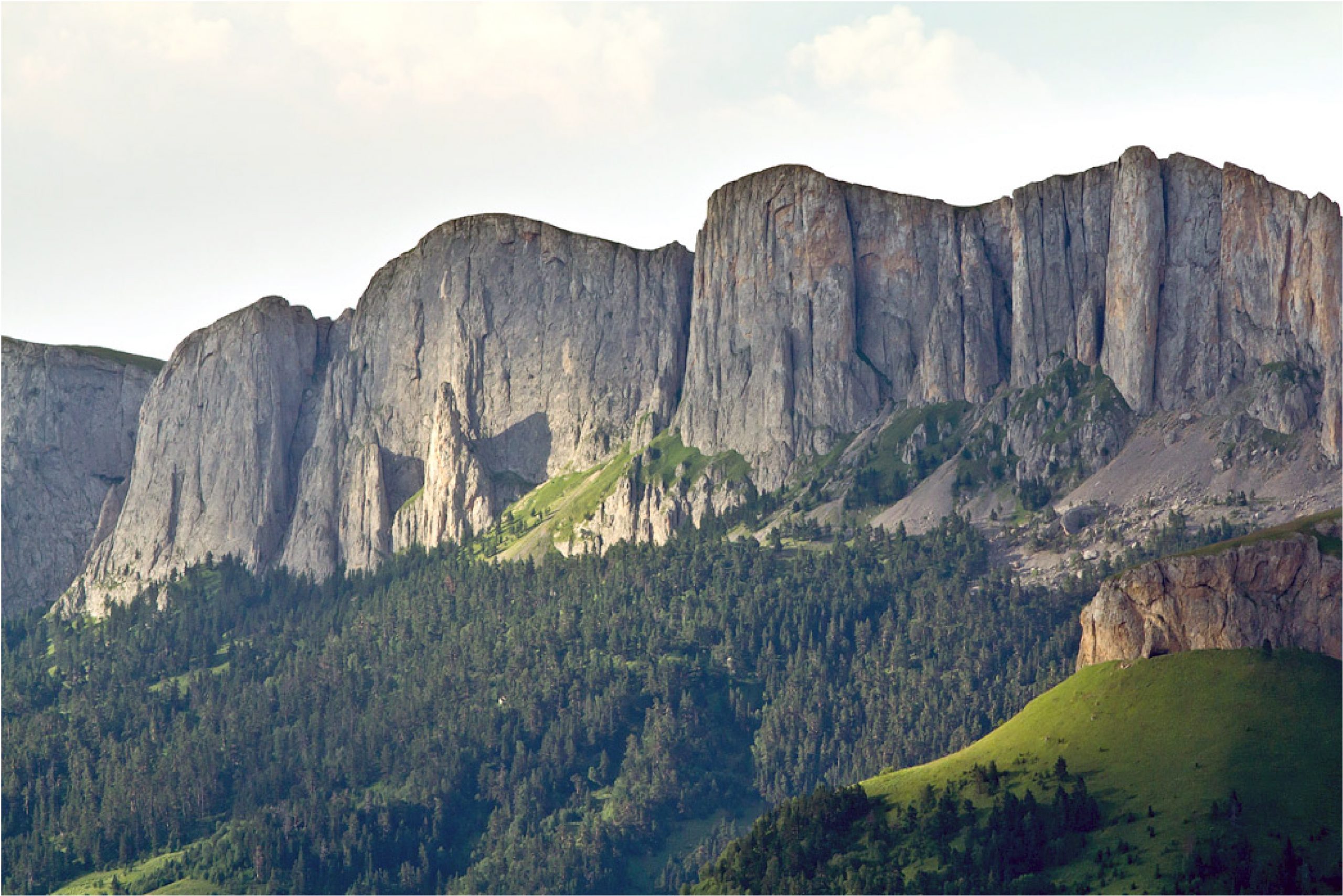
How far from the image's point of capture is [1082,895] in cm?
19988

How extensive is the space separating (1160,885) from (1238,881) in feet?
22.4

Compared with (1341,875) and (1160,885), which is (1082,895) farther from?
(1341,875)

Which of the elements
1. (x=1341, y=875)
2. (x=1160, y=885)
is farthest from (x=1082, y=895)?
(x=1341, y=875)

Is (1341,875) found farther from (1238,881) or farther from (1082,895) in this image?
(1082,895)

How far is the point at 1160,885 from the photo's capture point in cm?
19662

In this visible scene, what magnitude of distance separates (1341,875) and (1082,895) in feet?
74.8

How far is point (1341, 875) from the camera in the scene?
19388 cm

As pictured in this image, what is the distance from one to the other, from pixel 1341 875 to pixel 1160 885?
619 inches

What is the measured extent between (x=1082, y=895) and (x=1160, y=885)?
7334 mm

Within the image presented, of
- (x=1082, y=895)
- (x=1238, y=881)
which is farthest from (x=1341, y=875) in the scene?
(x=1082, y=895)

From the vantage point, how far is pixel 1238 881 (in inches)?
7662
